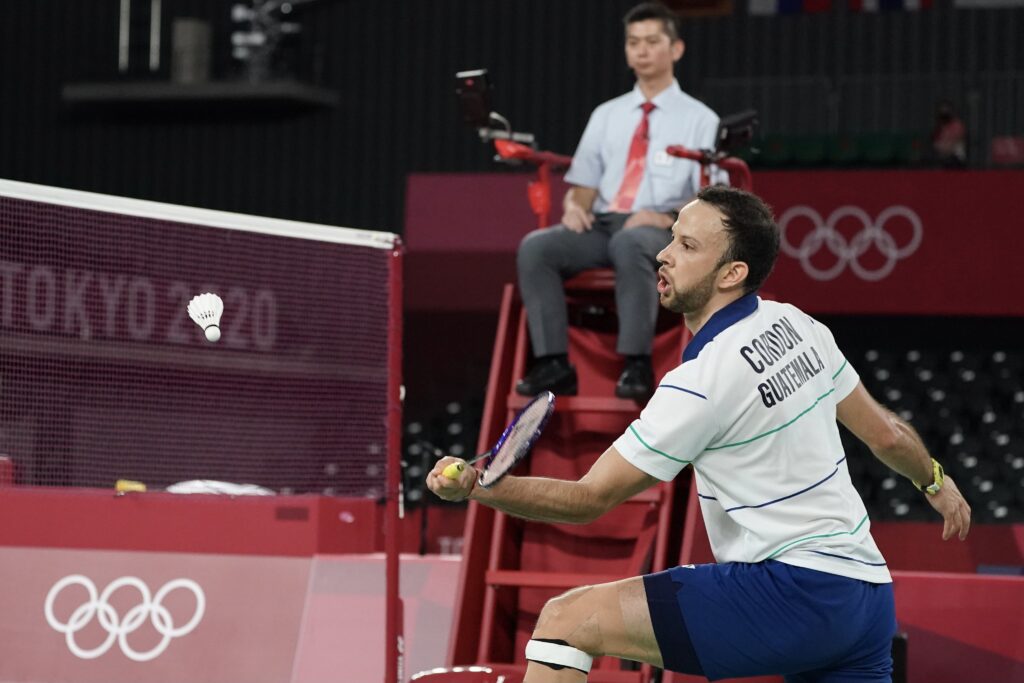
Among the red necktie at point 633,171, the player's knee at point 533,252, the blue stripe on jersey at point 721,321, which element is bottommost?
the blue stripe on jersey at point 721,321

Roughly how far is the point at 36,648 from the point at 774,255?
4.82 meters

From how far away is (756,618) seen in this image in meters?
3.49

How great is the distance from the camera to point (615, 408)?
6297 mm

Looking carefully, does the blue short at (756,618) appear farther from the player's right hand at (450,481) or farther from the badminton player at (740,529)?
the player's right hand at (450,481)

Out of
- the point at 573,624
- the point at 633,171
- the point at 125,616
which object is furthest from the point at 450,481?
the point at 125,616

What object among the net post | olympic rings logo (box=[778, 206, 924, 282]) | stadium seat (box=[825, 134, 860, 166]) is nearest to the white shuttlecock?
the net post

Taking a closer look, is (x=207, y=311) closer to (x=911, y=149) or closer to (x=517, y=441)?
(x=517, y=441)

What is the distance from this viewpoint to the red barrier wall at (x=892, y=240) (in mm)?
13836

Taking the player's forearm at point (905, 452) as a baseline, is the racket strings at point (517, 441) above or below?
above

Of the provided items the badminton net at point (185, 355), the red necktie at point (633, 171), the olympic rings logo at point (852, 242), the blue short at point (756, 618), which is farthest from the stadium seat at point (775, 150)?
the blue short at point (756, 618)

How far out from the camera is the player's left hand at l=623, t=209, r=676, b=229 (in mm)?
6457

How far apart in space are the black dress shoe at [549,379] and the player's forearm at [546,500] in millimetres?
2727

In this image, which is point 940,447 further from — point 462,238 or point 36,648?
point 36,648

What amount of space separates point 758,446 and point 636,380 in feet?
8.57
